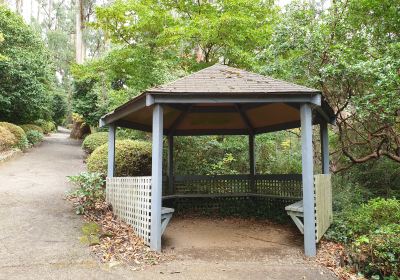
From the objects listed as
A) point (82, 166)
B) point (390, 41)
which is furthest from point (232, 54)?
point (82, 166)

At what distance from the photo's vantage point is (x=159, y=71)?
10945mm

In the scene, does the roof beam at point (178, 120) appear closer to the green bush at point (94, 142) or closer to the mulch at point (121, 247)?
the mulch at point (121, 247)

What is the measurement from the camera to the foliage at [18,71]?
14648 millimetres

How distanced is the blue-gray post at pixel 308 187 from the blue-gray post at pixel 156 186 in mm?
2455

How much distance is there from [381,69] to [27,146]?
44.8 feet

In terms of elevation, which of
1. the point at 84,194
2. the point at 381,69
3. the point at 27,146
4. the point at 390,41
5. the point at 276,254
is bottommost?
the point at 276,254

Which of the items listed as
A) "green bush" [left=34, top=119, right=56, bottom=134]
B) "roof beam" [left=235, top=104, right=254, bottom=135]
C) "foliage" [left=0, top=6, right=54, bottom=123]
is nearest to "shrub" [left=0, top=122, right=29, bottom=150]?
"foliage" [left=0, top=6, right=54, bottom=123]

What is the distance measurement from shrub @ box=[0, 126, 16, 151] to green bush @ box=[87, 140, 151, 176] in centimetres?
476

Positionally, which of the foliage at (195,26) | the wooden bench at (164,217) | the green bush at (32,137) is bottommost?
the wooden bench at (164,217)

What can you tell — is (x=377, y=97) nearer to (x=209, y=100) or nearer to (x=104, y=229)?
(x=209, y=100)

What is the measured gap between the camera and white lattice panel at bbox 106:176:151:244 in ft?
18.3

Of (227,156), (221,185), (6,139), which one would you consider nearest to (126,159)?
(221,185)

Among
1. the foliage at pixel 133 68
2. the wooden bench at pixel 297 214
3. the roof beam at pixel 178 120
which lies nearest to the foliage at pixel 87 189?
the roof beam at pixel 178 120

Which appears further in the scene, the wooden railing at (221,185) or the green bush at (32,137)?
the green bush at (32,137)
